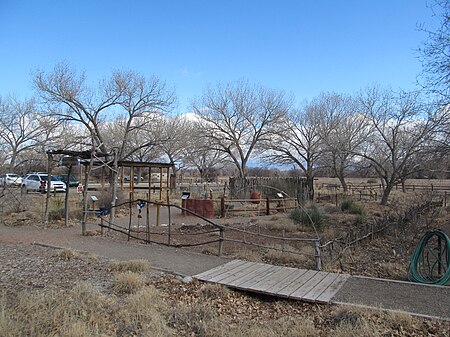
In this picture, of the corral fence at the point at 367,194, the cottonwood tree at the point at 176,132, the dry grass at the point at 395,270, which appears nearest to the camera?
the dry grass at the point at 395,270

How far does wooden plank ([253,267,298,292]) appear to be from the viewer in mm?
6281

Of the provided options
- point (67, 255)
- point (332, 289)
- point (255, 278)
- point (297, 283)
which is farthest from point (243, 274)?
point (67, 255)

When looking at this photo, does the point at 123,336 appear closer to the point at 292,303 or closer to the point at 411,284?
the point at 292,303

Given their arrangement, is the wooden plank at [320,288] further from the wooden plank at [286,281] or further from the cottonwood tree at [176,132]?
the cottonwood tree at [176,132]

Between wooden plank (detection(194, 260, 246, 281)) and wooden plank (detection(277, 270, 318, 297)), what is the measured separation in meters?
1.34

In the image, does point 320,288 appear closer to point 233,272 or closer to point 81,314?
point 233,272

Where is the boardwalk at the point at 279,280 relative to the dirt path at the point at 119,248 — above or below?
below

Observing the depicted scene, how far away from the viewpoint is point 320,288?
20.7 ft

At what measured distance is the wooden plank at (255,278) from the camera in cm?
635

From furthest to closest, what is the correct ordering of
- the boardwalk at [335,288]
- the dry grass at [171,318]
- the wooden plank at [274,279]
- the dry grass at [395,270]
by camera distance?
1. the dry grass at [395,270]
2. the wooden plank at [274,279]
3. the boardwalk at [335,288]
4. the dry grass at [171,318]

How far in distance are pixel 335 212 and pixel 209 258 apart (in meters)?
13.2

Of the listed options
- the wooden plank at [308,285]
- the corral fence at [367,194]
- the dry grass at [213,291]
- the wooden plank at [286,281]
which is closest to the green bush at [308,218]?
the wooden plank at [286,281]

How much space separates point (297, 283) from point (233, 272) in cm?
123

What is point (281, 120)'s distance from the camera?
135ft
